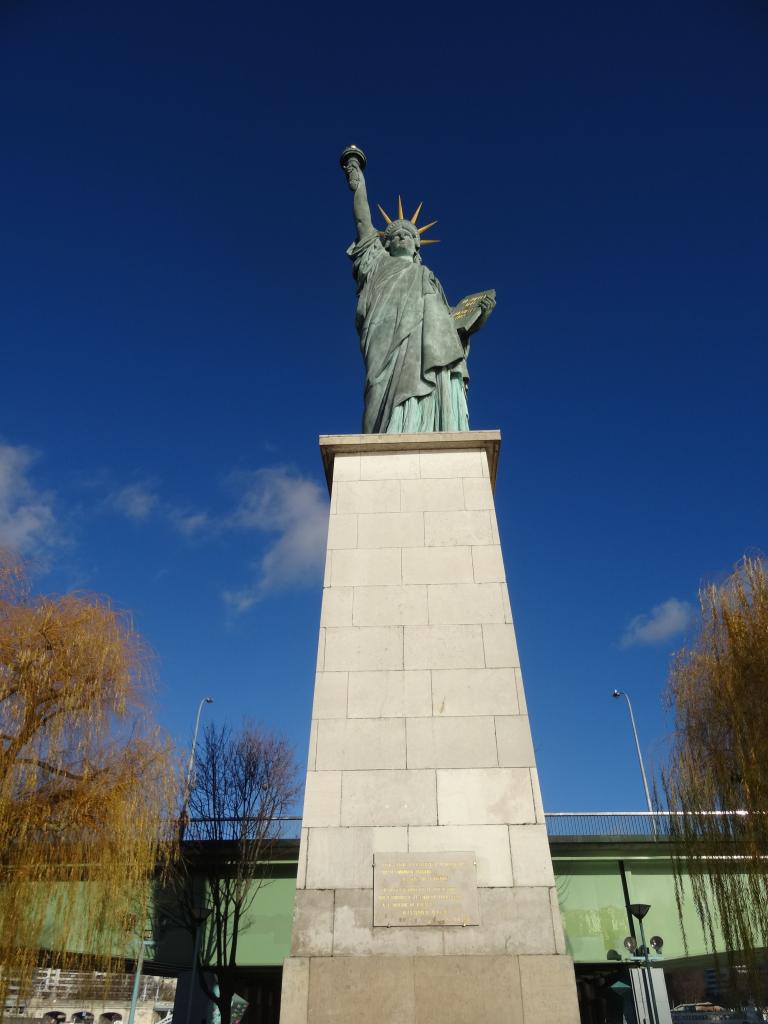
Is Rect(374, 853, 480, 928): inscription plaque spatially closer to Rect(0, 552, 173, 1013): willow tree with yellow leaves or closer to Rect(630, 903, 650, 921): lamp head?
Rect(0, 552, 173, 1013): willow tree with yellow leaves

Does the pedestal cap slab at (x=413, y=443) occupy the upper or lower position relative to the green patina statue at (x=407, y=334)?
lower

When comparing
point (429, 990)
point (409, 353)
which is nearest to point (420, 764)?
point (429, 990)

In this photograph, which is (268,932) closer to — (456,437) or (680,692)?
(680,692)

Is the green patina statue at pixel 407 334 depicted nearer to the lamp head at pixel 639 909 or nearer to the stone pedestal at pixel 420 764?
Result: the stone pedestal at pixel 420 764

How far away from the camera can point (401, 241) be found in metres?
15.0

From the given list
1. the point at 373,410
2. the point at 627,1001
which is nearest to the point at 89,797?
the point at 373,410

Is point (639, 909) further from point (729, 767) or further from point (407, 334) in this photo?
point (407, 334)

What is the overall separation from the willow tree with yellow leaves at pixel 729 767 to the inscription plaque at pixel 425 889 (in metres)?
6.65

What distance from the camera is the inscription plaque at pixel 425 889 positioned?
6766 mm

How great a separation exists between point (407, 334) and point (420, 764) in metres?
7.57

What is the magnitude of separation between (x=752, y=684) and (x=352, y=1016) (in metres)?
9.13

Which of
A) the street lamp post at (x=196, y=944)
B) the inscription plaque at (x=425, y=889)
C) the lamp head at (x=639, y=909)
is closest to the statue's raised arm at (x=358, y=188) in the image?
the inscription plaque at (x=425, y=889)

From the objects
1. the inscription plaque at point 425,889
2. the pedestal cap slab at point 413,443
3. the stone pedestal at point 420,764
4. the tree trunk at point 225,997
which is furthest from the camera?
the tree trunk at point 225,997

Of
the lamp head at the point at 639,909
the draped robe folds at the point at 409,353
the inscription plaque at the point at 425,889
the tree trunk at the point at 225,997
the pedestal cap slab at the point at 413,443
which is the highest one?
the draped robe folds at the point at 409,353
